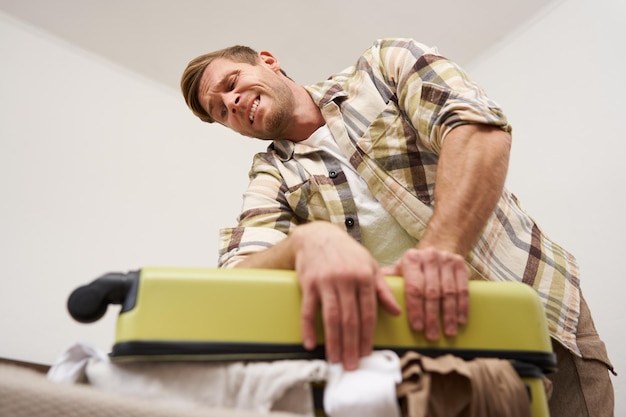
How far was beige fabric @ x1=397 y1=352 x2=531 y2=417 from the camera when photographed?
15.0 inches

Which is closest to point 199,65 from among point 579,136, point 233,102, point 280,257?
point 233,102

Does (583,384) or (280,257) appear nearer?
(280,257)

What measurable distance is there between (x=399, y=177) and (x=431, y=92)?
0.45ft

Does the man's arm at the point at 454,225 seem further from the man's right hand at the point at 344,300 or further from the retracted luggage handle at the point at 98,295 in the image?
the retracted luggage handle at the point at 98,295

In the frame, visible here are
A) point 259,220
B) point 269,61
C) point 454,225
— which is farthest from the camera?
point 269,61

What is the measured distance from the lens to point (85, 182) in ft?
4.91

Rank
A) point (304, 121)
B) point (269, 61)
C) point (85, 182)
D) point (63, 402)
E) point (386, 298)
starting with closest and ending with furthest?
point (63, 402) → point (386, 298) → point (304, 121) → point (269, 61) → point (85, 182)

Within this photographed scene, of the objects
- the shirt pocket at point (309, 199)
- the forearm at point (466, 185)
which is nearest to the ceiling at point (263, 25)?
the shirt pocket at point (309, 199)

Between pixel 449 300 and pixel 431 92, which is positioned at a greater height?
pixel 431 92

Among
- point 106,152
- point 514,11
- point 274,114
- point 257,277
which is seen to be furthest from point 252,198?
point 514,11

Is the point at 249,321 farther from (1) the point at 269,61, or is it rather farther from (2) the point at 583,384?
(1) the point at 269,61

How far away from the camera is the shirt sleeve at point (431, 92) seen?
0.65 metres

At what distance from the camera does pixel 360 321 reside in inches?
16.1

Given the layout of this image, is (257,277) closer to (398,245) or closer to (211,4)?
(398,245)
